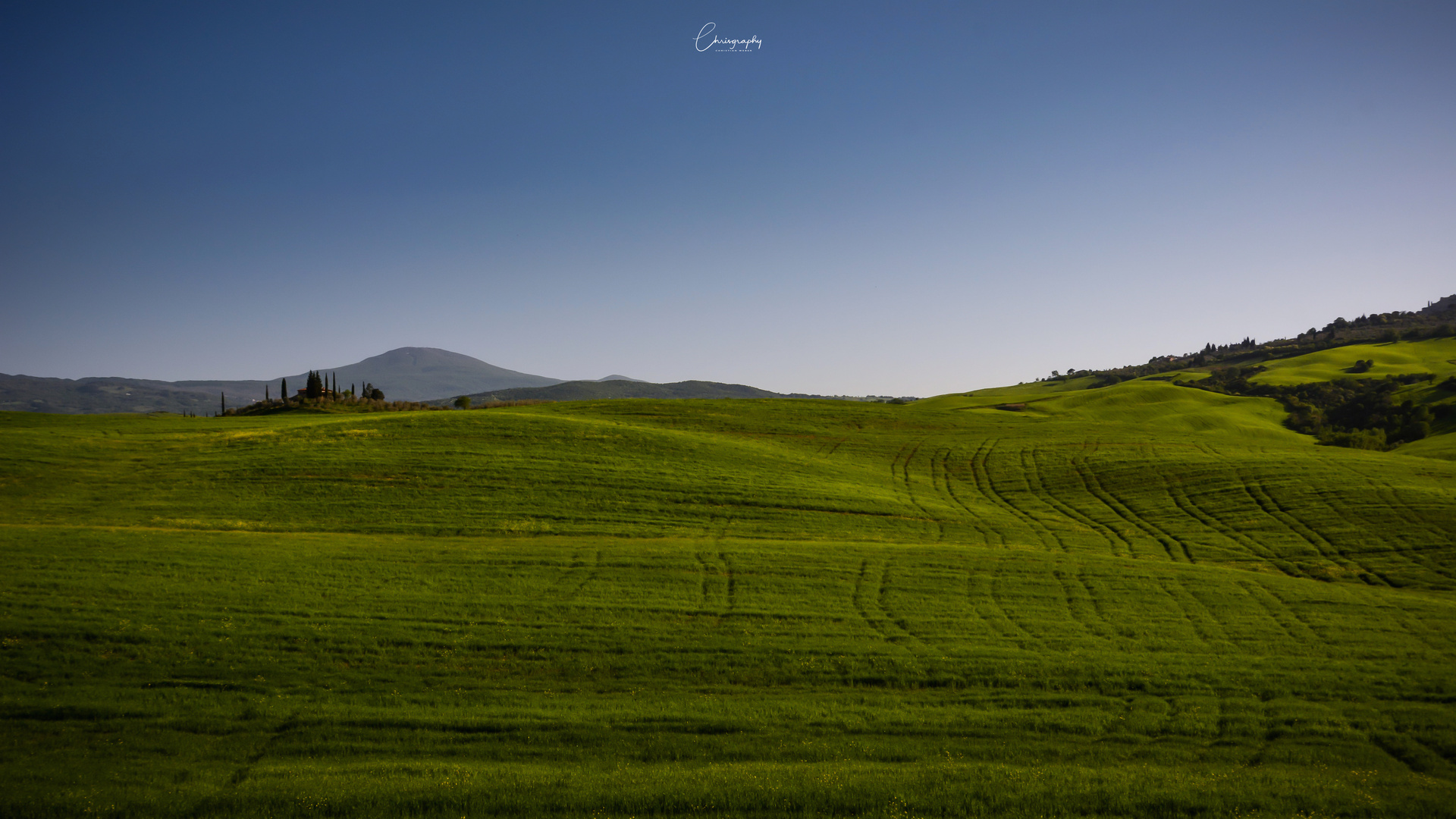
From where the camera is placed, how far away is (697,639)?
74.9 feet

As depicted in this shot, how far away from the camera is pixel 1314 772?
599 inches

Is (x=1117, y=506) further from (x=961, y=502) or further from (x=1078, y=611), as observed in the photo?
(x=1078, y=611)

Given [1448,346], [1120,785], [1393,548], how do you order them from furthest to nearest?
[1448,346], [1393,548], [1120,785]

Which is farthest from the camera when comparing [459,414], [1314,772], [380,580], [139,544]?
[459,414]

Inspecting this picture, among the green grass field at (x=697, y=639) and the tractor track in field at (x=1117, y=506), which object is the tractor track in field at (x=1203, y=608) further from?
the tractor track in field at (x=1117, y=506)

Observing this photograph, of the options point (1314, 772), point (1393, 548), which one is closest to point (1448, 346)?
point (1393, 548)

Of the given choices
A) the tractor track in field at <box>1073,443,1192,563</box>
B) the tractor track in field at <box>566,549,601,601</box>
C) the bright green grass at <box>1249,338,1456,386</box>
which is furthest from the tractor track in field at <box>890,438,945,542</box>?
the bright green grass at <box>1249,338,1456,386</box>

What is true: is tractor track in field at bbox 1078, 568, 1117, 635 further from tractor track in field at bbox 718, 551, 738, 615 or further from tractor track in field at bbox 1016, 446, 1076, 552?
tractor track in field at bbox 718, 551, 738, 615

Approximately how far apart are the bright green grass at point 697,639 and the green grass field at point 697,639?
14 cm

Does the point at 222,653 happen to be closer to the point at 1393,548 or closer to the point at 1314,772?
the point at 1314,772

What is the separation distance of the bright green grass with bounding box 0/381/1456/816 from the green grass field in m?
0.14

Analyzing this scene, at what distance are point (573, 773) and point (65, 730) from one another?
11822 mm

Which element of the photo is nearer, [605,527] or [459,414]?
[605,527]

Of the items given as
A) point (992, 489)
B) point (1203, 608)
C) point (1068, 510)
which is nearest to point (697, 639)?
point (1203, 608)
